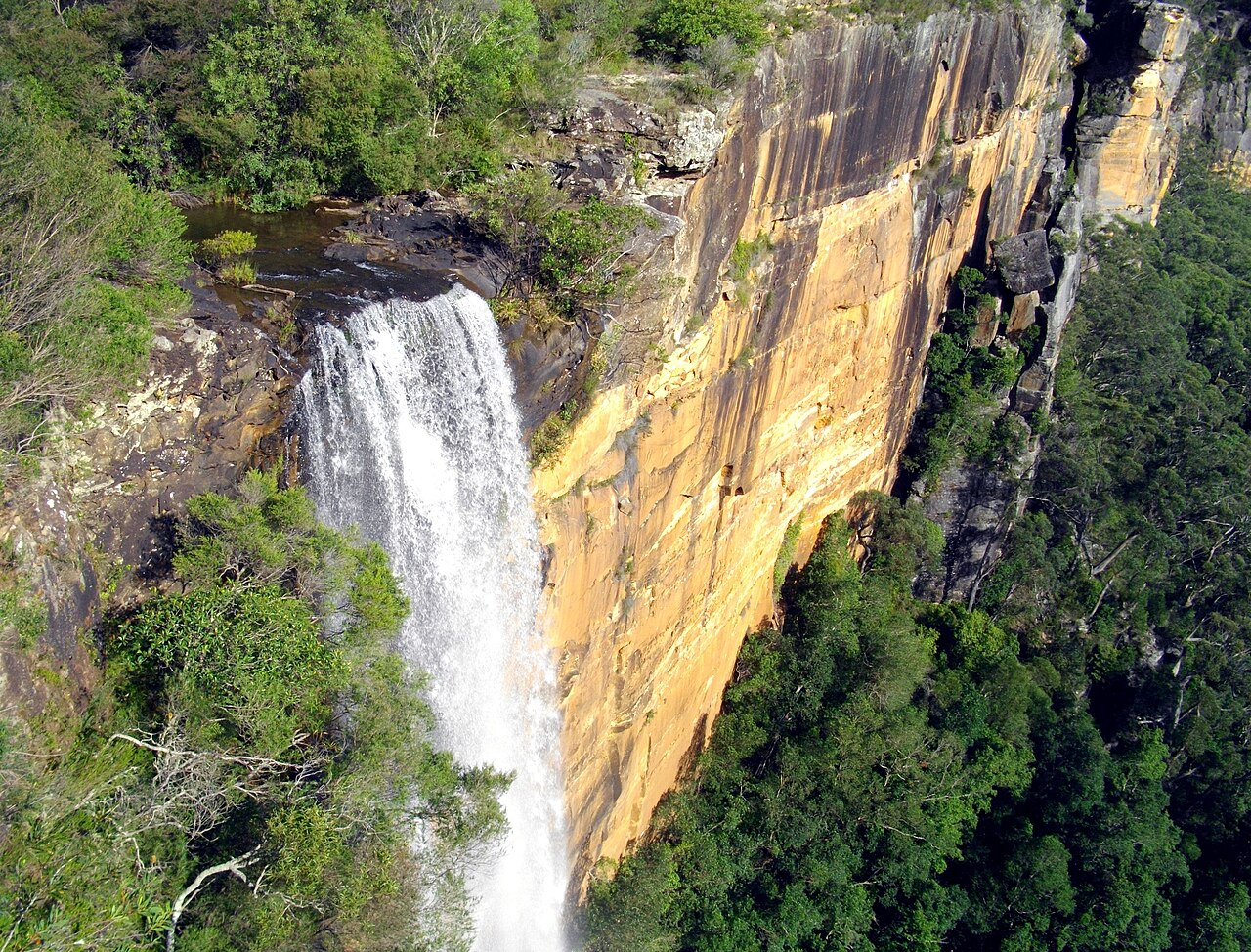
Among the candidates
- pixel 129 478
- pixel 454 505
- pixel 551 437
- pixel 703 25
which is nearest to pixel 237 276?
pixel 129 478

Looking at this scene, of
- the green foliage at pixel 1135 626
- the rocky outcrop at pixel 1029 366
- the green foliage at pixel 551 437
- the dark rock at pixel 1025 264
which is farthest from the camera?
the rocky outcrop at pixel 1029 366

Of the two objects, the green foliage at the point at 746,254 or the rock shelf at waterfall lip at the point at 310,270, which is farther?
the green foliage at the point at 746,254

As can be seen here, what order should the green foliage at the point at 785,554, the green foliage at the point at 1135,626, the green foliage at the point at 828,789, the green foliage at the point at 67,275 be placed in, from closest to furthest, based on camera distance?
the green foliage at the point at 67,275, the green foliage at the point at 828,789, the green foliage at the point at 1135,626, the green foliage at the point at 785,554

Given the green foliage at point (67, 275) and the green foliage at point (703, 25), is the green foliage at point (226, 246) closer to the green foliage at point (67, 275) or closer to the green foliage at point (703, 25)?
the green foliage at point (67, 275)

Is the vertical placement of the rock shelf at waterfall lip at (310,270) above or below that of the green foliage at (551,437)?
above

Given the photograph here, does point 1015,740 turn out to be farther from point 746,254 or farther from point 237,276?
point 237,276

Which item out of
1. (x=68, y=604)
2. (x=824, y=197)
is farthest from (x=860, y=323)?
(x=68, y=604)

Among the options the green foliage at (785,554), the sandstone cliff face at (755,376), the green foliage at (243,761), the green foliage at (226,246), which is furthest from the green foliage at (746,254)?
the green foliage at (243,761)

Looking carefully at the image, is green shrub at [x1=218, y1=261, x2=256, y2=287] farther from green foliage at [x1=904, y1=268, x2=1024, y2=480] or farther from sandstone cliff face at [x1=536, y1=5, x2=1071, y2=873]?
green foliage at [x1=904, y1=268, x2=1024, y2=480]
